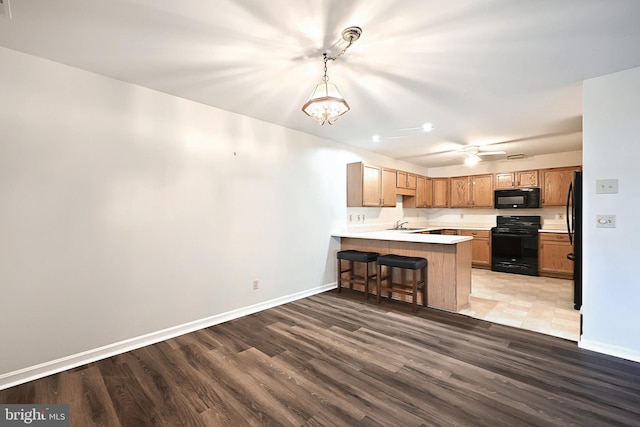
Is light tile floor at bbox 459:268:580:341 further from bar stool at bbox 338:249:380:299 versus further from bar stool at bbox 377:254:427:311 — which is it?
bar stool at bbox 338:249:380:299

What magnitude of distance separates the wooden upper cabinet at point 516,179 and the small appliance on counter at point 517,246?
0.73 m

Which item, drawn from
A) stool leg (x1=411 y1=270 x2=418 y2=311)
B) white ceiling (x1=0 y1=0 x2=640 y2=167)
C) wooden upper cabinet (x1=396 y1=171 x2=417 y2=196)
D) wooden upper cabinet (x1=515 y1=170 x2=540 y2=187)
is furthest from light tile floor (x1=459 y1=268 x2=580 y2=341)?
white ceiling (x1=0 y1=0 x2=640 y2=167)

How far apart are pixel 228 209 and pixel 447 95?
2801 mm

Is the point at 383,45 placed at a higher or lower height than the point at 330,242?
higher

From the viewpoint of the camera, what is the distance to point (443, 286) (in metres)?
3.69

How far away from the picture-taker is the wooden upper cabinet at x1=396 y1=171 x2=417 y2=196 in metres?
5.80

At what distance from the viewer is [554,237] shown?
5.29 m

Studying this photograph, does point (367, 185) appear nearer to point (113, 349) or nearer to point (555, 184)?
point (555, 184)

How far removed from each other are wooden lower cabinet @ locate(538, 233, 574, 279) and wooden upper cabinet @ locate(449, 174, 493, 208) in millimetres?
1327

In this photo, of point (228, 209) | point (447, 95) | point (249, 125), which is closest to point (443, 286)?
point (447, 95)

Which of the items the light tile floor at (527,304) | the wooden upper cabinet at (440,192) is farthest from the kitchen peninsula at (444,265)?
the wooden upper cabinet at (440,192)

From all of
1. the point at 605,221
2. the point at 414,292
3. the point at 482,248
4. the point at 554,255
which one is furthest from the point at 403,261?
the point at 554,255

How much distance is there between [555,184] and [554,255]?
1.41 m

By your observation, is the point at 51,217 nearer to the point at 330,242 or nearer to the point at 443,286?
the point at 330,242
